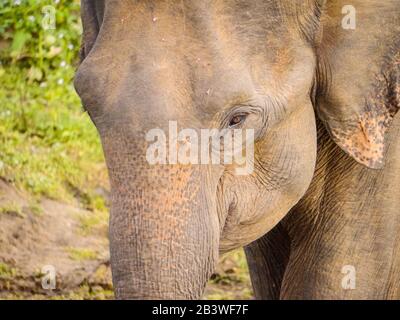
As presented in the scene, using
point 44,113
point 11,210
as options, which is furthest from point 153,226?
point 44,113

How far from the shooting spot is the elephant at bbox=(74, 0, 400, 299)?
3.42 meters

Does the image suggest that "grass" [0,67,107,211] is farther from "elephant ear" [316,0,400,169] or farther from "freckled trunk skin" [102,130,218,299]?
"freckled trunk skin" [102,130,218,299]

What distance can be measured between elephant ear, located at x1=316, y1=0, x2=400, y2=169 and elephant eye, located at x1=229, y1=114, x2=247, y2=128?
0.37 meters

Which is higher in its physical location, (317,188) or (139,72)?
(139,72)

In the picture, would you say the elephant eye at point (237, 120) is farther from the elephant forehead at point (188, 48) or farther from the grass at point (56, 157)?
the grass at point (56, 157)

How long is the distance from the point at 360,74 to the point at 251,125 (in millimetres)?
418

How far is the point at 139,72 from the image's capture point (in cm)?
348

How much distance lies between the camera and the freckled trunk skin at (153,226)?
3.38m

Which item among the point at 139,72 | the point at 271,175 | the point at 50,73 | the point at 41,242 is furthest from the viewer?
the point at 50,73

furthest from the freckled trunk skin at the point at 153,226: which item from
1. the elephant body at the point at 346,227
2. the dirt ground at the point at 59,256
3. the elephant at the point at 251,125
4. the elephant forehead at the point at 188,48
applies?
the dirt ground at the point at 59,256
